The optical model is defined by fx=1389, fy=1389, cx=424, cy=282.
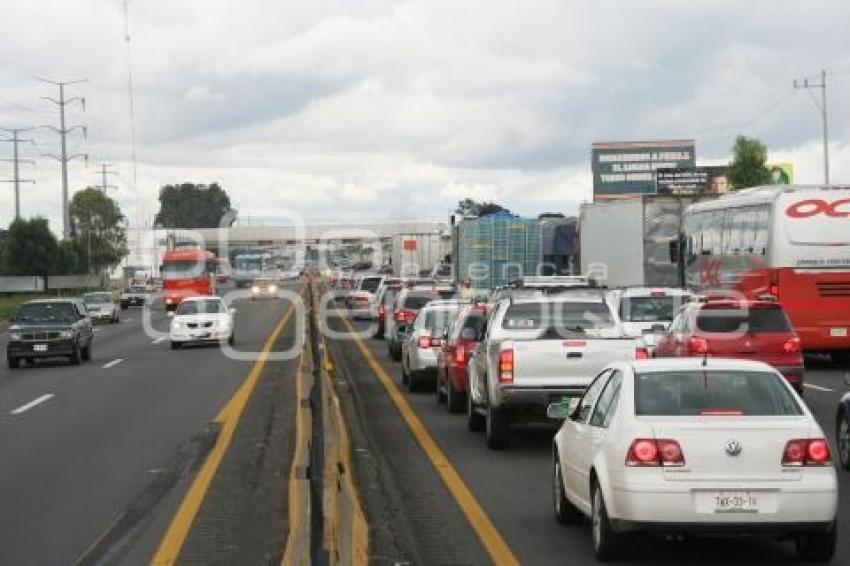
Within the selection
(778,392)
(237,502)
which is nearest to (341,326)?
(237,502)

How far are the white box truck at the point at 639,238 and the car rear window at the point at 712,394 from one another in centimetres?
3139

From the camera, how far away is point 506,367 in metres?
15.8

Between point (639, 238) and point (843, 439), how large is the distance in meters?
28.5

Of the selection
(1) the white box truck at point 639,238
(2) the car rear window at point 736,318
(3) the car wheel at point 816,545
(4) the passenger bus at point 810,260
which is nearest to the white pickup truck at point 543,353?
(2) the car rear window at point 736,318

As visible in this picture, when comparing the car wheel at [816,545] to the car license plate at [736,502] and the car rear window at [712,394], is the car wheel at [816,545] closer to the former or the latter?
the car license plate at [736,502]

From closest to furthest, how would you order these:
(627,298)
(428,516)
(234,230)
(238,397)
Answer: (428,516)
(238,397)
(627,298)
(234,230)

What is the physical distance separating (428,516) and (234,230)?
164 m

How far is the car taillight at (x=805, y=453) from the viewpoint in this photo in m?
8.97

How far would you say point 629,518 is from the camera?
29.6ft

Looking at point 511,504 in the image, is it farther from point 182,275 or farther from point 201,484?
point 182,275

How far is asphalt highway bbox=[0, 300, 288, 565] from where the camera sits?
11.2 metres

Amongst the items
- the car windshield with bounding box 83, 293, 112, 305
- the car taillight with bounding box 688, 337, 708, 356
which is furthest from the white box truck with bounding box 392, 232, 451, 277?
the car taillight with bounding box 688, 337, 708, 356

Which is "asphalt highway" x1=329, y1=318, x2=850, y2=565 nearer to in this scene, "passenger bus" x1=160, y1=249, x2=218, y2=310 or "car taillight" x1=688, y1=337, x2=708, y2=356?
"car taillight" x1=688, y1=337, x2=708, y2=356

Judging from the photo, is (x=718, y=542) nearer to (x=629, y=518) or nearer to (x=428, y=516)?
(x=629, y=518)
